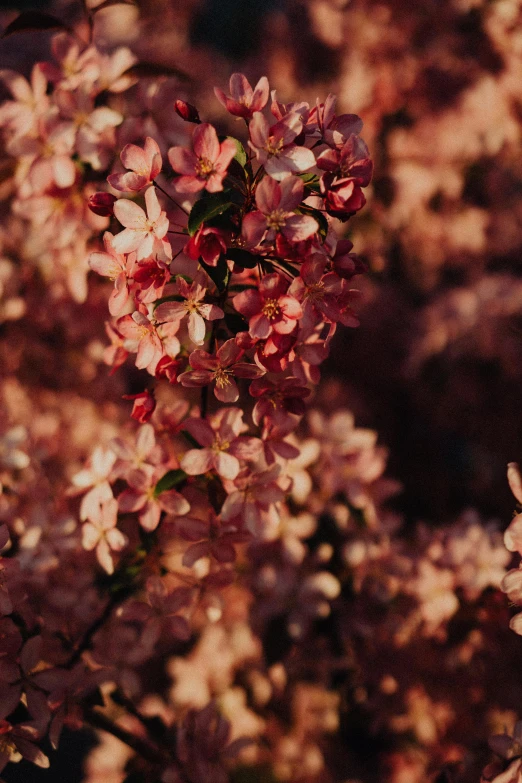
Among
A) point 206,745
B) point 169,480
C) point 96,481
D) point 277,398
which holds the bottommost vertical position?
point 206,745

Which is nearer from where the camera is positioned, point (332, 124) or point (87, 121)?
point (332, 124)

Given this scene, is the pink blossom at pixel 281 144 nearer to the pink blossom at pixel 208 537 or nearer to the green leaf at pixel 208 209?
the green leaf at pixel 208 209

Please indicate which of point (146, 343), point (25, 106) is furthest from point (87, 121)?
point (146, 343)

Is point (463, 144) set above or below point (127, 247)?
below

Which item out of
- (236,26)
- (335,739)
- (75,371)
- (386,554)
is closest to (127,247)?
(386,554)

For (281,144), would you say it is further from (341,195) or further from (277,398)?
(277,398)

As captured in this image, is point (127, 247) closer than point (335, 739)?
Yes

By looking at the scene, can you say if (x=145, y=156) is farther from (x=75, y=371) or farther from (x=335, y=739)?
(x=335, y=739)

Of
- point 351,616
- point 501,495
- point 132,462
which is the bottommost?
point 501,495

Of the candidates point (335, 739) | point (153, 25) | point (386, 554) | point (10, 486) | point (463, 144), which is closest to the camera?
point (10, 486)
